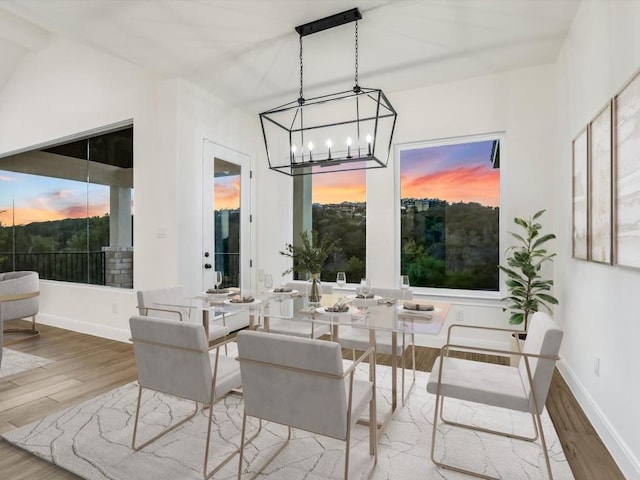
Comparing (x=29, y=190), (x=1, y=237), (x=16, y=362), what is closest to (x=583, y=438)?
(x=16, y=362)

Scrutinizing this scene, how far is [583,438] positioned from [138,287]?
14.2ft

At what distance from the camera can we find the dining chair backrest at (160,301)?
2.73m

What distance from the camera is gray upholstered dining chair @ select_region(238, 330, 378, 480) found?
150cm

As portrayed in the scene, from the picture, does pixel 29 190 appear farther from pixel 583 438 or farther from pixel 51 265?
pixel 583 438

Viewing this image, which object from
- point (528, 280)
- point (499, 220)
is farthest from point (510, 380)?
point (499, 220)

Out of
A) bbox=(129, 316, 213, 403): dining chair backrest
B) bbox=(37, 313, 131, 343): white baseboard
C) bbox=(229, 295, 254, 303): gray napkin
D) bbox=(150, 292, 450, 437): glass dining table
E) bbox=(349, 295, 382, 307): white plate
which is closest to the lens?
bbox=(129, 316, 213, 403): dining chair backrest

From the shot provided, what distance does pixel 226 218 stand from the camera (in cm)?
466

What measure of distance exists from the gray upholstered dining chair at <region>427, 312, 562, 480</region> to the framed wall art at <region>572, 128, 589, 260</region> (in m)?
1.04

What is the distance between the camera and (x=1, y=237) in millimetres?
5969

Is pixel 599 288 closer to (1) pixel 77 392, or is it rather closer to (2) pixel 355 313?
(2) pixel 355 313

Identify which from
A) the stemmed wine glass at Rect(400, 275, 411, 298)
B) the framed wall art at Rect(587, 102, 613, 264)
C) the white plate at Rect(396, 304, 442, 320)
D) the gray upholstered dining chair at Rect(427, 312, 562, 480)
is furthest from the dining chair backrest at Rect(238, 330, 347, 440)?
the framed wall art at Rect(587, 102, 613, 264)

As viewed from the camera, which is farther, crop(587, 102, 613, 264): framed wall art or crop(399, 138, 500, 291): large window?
crop(399, 138, 500, 291): large window

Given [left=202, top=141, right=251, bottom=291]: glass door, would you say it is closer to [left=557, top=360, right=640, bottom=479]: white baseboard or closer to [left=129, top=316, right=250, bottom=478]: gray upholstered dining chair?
[left=129, top=316, right=250, bottom=478]: gray upholstered dining chair

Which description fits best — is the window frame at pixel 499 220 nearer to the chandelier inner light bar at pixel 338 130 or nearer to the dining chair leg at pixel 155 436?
the chandelier inner light bar at pixel 338 130
